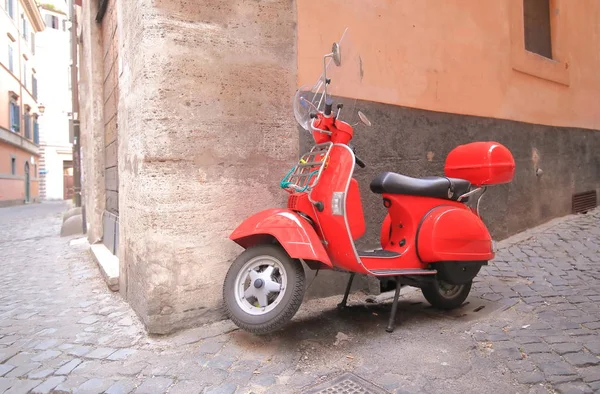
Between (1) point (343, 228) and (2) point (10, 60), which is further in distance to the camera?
(2) point (10, 60)

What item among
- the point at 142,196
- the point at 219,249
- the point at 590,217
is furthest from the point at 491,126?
the point at 142,196

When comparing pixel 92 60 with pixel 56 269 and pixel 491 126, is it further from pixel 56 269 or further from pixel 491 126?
pixel 491 126

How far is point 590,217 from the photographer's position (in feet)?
21.5

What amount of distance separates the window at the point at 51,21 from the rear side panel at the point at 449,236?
1954 inches

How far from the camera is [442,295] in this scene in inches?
136

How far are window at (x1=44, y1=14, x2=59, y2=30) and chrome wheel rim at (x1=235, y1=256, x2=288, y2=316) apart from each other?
49.3 metres

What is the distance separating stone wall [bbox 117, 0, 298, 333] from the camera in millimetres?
3121

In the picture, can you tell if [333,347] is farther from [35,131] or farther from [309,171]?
[35,131]

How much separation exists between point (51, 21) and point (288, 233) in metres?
50.6

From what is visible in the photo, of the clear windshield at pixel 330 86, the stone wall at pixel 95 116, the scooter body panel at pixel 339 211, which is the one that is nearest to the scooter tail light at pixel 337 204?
the scooter body panel at pixel 339 211

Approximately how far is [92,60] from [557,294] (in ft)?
20.7

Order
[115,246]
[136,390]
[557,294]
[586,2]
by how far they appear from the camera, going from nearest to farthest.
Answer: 1. [136,390]
2. [557,294]
3. [115,246]
4. [586,2]

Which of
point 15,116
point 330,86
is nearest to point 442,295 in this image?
point 330,86

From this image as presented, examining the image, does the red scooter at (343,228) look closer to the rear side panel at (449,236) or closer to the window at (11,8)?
the rear side panel at (449,236)
